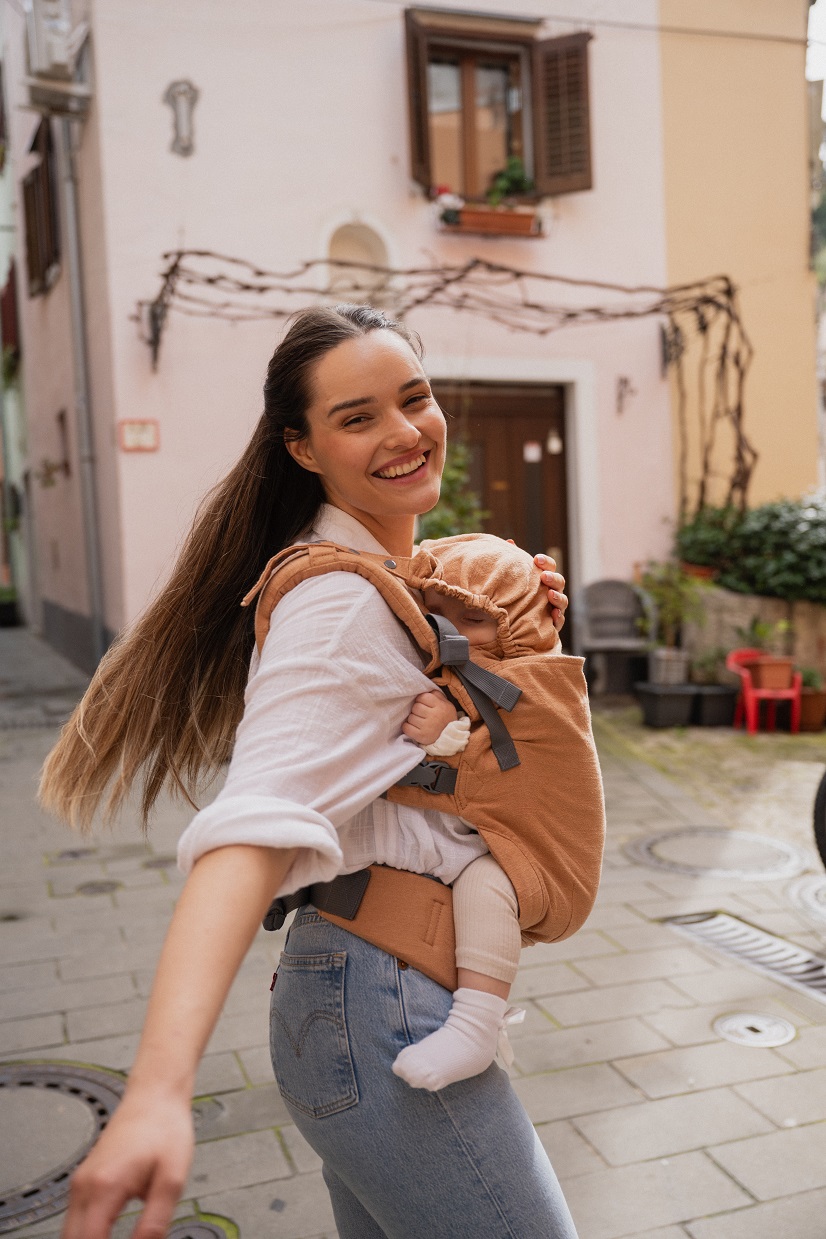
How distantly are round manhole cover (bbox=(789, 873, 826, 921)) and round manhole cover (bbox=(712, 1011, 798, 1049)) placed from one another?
1.14 m

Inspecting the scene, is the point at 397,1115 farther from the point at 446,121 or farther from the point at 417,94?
the point at 446,121

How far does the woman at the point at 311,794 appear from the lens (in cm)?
105

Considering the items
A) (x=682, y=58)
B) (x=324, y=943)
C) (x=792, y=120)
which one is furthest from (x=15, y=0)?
(x=324, y=943)

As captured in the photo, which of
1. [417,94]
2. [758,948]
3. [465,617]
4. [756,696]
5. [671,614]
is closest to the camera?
[465,617]

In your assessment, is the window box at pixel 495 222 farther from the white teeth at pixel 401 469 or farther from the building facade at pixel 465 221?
the white teeth at pixel 401 469

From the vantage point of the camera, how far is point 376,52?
976 centimetres

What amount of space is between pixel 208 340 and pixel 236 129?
182 cm

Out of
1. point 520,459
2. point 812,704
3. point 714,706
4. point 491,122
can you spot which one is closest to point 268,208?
point 491,122

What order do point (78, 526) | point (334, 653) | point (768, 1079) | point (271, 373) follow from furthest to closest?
1. point (78, 526)
2. point (768, 1079)
3. point (271, 373)
4. point (334, 653)

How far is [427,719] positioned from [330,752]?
0.20 meters

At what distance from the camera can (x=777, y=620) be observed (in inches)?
370

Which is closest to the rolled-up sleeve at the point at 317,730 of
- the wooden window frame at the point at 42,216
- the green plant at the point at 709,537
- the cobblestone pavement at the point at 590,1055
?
the cobblestone pavement at the point at 590,1055

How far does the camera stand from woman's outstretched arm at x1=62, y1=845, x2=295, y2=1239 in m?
0.93

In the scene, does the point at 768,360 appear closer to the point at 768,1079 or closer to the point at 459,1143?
the point at 768,1079
